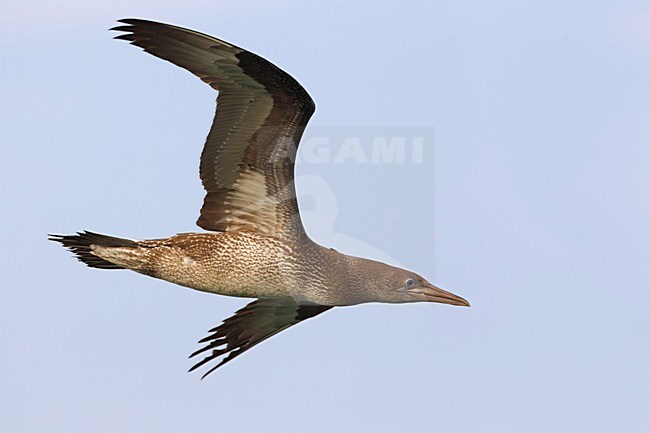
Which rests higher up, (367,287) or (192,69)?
(192,69)

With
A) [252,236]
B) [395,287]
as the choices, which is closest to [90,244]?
[252,236]

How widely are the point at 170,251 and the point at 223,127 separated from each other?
1318mm

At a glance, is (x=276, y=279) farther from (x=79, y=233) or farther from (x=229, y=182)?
(x=79, y=233)

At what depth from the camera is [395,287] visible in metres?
14.9

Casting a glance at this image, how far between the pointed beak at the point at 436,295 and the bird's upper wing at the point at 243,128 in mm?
1468

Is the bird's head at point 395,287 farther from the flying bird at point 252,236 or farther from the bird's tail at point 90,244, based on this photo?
the bird's tail at point 90,244

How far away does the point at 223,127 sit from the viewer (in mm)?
13992

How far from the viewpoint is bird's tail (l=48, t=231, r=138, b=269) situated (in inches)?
569

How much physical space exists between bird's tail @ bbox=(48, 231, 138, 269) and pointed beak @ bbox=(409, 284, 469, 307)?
112 inches

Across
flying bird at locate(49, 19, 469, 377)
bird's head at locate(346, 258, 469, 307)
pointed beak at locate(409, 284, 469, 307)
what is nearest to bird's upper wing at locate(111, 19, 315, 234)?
flying bird at locate(49, 19, 469, 377)

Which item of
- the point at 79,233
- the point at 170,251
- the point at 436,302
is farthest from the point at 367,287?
the point at 79,233

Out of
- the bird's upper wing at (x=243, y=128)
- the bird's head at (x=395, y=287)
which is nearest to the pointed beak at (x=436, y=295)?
the bird's head at (x=395, y=287)

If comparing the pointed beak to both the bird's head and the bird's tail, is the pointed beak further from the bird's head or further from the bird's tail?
the bird's tail

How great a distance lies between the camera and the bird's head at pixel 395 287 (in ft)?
48.2
